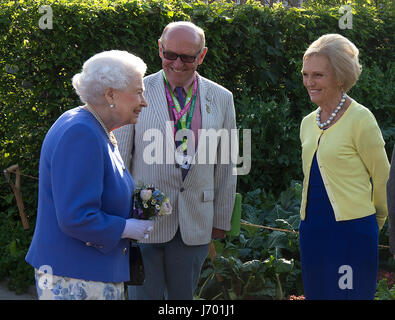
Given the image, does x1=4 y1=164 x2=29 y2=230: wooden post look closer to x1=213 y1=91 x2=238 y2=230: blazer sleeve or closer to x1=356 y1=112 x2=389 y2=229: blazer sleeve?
x1=213 y1=91 x2=238 y2=230: blazer sleeve

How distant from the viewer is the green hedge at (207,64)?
211 inches

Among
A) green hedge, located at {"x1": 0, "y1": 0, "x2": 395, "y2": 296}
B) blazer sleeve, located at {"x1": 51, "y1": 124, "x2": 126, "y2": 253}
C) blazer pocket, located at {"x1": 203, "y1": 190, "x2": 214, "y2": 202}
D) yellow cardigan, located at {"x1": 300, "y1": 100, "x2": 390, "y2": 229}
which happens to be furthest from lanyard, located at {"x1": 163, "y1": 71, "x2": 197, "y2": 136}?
green hedge, located at {"x1": 0, "y1": 0, "x2": 395, "y2": 296}

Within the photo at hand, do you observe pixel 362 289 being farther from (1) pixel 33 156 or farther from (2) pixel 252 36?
(2) pixel 252 36

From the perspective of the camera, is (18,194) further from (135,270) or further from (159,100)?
(135,270)

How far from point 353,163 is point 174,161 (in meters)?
0.95

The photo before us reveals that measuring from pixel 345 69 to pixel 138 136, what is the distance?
117cm

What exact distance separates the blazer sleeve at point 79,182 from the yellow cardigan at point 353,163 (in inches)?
51.4

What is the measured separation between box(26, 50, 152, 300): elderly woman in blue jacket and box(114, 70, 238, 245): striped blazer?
54 centimetres

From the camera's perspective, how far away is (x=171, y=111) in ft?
10.8

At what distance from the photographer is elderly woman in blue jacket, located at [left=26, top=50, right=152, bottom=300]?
2.38m

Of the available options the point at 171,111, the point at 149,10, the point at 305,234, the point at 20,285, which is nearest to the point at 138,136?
the point at 171,111

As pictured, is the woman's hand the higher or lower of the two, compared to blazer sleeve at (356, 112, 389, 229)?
lower

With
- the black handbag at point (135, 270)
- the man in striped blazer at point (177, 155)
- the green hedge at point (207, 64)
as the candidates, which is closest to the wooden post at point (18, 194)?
the green hedge at point (207, 64)

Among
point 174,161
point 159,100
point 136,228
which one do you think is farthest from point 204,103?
point 136,228
